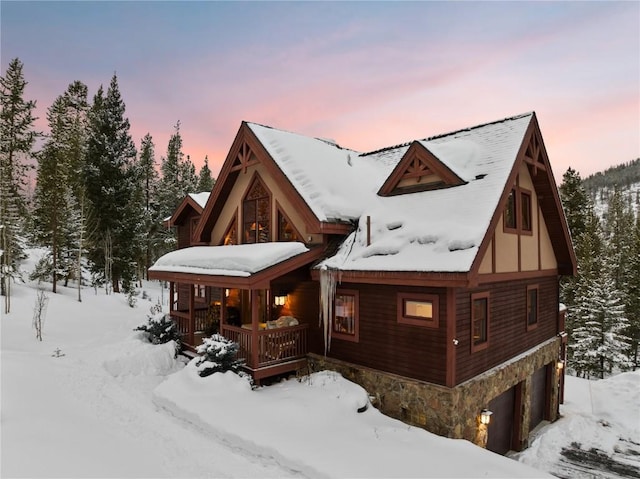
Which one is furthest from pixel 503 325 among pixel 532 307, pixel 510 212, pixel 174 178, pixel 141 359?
pixel 174 178

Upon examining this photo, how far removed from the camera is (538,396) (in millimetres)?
13438

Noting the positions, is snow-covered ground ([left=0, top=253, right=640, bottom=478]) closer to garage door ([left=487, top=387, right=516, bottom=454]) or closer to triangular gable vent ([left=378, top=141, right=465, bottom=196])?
garage door ([left=487, top=387, right=516, bottom=454])

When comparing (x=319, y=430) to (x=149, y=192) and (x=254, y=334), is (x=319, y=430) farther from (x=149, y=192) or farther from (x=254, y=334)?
(x=149, y=192)

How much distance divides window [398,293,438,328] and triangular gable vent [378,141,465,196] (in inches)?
134

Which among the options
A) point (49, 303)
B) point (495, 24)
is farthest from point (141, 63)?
point (495, 24)

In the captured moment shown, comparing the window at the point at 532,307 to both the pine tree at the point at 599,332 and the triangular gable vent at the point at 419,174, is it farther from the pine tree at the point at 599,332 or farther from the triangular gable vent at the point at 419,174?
the pine tree at the point at 599,332

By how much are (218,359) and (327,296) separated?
3.32 metres

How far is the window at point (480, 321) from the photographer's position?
29.8 ft

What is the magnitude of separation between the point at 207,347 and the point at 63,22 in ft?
53.4

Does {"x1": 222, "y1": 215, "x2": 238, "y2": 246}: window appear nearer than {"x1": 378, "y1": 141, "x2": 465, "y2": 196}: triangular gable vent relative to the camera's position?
No

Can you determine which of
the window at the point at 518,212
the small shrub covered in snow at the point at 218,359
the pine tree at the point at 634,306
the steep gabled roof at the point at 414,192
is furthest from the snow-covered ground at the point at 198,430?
the pine tree at the point at 634,306

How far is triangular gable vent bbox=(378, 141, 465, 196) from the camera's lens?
10273 millimetres

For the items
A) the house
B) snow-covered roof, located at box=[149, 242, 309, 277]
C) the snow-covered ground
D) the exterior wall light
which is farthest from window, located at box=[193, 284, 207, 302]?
the exterior wall light

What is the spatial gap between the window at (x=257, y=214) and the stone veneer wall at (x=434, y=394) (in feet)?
14.6
